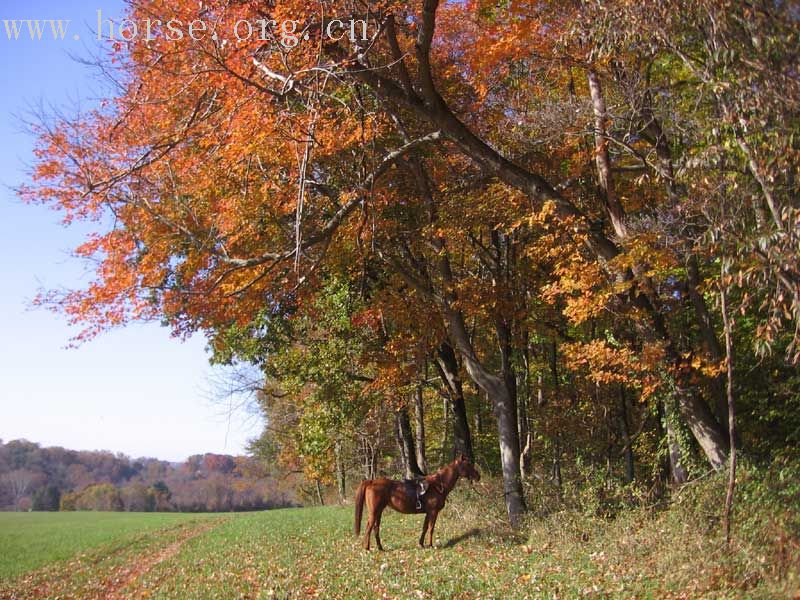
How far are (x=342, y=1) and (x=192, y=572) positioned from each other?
1149 centimetres

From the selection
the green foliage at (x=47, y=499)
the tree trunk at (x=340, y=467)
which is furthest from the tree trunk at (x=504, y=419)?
the green foliage at (x=47, y=499)

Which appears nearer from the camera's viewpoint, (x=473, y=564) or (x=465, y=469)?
(x=473, y=564)

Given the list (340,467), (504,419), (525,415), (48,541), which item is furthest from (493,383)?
(48,541)

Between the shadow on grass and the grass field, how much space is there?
0.02m

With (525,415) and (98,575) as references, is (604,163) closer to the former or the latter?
(525,415)

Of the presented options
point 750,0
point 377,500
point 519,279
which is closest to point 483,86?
point 519,279

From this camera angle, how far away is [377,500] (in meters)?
13.7

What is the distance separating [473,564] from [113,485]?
7187cm

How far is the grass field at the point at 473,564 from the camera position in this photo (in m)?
8.53

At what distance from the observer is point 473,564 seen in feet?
37.8

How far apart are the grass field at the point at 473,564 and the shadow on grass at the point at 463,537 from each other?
0.08ft

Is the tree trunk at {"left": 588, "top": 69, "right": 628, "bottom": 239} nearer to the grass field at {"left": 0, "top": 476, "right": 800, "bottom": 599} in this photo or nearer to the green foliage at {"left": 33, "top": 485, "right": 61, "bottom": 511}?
the grass field at {"left": 0, "top": 476, "right": 800, "bottom": 599}

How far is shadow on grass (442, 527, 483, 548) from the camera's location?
14.1m

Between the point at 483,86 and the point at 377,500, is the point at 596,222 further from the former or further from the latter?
the point at 377,500
